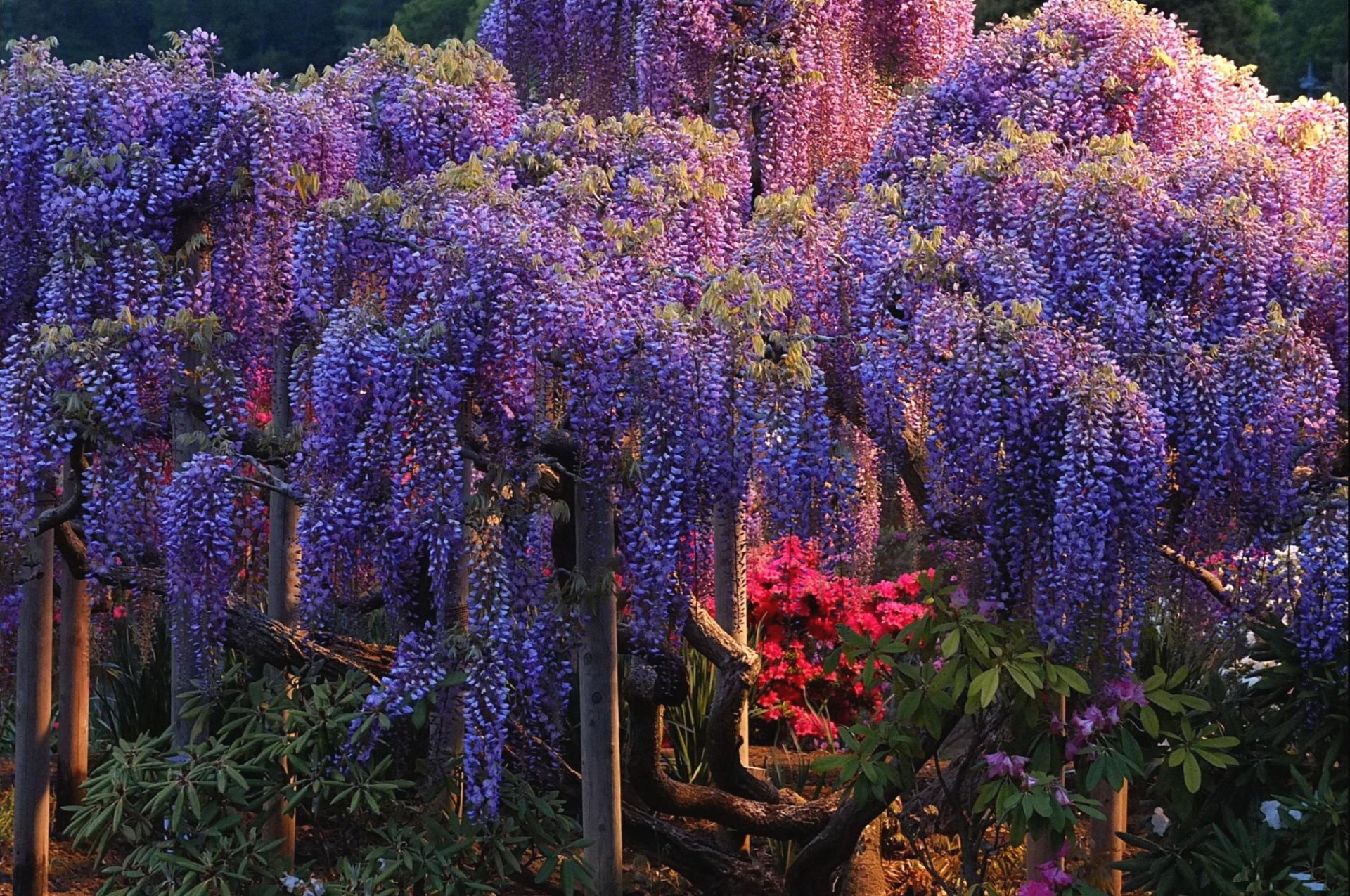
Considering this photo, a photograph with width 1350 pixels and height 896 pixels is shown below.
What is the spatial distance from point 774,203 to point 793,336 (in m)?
0.56

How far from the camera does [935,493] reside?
15.6ft

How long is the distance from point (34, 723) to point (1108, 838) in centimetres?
422

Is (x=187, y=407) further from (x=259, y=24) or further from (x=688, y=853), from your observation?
(x=259, y=24)

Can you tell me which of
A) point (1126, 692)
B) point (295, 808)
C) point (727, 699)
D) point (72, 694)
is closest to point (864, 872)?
point (727, 699)

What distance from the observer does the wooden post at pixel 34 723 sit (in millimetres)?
6250

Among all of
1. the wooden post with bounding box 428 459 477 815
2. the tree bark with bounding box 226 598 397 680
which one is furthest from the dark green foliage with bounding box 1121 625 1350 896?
the tree bark with bounding box 226 598 397 680

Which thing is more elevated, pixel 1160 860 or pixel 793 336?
pixel 793 336

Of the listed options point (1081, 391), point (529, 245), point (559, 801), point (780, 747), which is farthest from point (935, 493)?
point (780, 747)

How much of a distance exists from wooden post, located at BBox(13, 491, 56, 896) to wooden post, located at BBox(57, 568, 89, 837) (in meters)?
0.37

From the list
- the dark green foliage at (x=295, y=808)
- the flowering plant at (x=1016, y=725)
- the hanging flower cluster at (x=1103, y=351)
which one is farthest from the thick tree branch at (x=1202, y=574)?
the dark green foliage at (x=295, y=808)

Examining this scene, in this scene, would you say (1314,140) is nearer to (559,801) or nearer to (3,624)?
(559,801)

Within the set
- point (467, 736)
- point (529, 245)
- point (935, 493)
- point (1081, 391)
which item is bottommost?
point (467, 736)

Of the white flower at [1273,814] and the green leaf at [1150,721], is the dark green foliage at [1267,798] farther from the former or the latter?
the green leaf at [1150,721]

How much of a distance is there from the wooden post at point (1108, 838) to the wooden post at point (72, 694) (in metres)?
4.28
